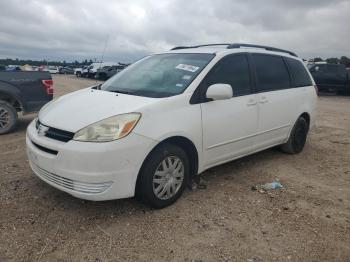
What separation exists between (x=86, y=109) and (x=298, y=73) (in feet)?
12.5

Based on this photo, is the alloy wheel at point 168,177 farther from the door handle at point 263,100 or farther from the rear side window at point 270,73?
the rear side window at point 270,73

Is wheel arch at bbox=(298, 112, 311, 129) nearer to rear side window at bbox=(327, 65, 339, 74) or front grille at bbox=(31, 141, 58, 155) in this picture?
front grille at bbox=(31, 141, 58, 155)

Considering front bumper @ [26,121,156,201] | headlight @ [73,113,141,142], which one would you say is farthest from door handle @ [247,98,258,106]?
headlight @ [73,113,141,142]

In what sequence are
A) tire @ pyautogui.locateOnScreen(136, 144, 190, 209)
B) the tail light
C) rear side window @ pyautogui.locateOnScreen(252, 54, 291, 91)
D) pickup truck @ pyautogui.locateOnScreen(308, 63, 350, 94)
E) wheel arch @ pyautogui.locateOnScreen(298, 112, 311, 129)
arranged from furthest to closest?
pickup truck @ pyautogui.locateOnScreen(308, 63, 350, 94)
the tail light
wheel arch @ pyautogui.locateOnScreen(298, 112, 311, 129)
rear side window @ pyautogui.locateOnScreen(252, 54, 291, 91)
tire @ pyautogui.locateOnScreen(136, 144, 190, 209)

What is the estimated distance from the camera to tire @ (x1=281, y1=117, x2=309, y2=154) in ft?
19.6

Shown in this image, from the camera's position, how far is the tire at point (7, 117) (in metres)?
7.32

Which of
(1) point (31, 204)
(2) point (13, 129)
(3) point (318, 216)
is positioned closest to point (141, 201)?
(1) point (31, 204)

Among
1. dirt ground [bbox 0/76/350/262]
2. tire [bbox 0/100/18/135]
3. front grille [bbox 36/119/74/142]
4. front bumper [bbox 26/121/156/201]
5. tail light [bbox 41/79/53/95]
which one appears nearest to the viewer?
dirt ground [bbox 0/76/350/262]

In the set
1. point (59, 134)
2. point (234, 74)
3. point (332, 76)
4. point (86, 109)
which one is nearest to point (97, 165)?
point (59, 134)

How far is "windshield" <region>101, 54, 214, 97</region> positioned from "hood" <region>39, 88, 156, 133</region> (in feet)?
0.74

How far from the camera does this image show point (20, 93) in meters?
7.41

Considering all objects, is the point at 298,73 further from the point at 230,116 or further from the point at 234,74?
the point at 230,116

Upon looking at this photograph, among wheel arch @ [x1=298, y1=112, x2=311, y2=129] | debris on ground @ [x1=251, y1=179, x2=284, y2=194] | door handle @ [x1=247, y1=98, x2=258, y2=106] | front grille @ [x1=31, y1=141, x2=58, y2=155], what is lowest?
debris on ground @ [x1=251, y1=179, x2=284, y2=194]

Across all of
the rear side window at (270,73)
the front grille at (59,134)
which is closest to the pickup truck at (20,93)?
the front grille at (59,134)
